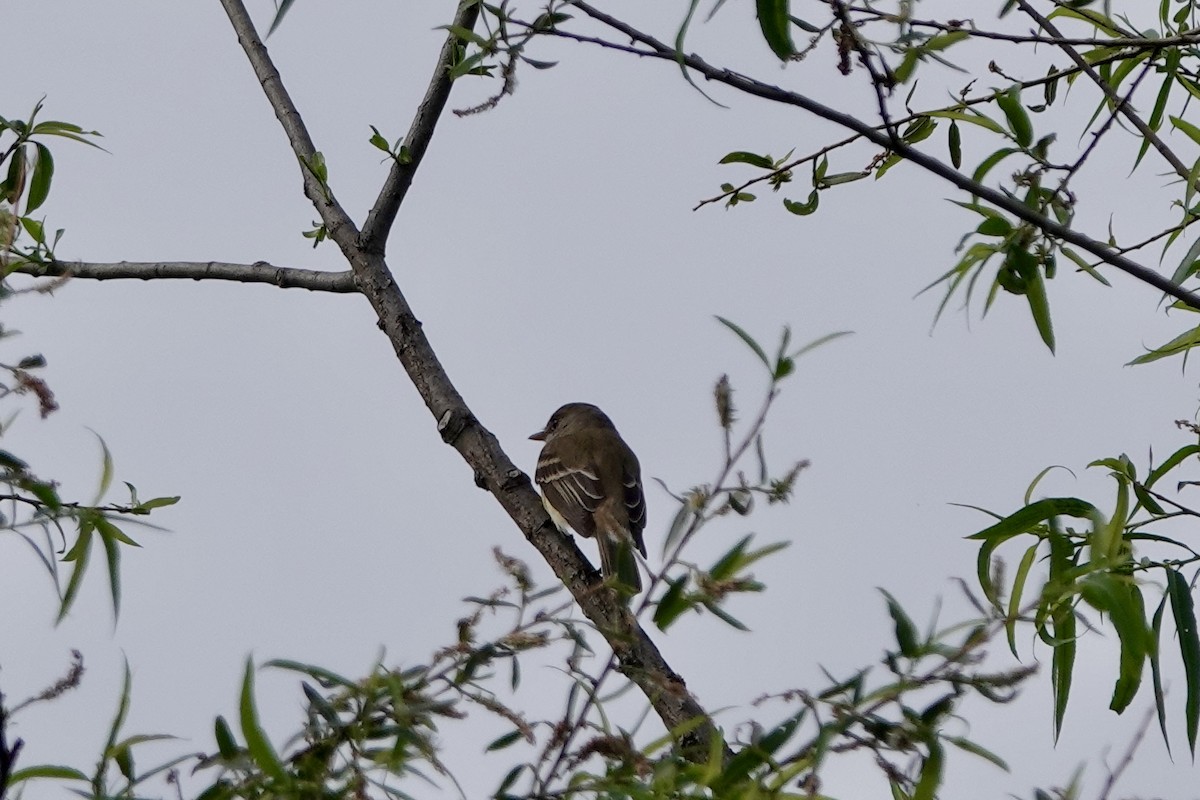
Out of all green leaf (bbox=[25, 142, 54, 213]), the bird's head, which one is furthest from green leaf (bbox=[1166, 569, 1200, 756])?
the bird's head

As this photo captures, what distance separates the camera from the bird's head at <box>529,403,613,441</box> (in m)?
7.12

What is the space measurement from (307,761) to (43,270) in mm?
1920

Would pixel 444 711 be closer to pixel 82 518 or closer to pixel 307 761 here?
pixel 307 761

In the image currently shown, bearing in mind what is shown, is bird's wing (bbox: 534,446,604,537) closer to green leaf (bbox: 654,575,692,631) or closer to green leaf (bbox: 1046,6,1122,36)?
green leaf (bbox: 1046,6,1122,36)

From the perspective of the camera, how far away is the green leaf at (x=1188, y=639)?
8.12 ft

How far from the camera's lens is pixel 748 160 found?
3029 millimetres

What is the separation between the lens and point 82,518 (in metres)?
2.12

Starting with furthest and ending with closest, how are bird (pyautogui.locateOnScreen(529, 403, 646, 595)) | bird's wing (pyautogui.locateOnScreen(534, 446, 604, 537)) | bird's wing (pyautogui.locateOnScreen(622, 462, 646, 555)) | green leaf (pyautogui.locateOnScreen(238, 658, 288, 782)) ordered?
bird's wing (pyautogui.locateOnScreen(622, 462, 646, 555)) < bird (pyautogui.locateOnScreen(529, 403, 646, 595)) < bird's wing (pyautogui.locateOnScreen(534, 446, 604, 537)) < green leaf (pyautogui.locateOnScreen(238, 658, 288, 782))

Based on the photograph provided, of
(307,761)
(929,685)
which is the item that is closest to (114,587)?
(307,761)

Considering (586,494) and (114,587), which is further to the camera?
(586,494)

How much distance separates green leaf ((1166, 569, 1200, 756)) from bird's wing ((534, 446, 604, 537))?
116 inches

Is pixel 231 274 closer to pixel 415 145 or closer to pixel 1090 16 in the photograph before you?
pixel 415 145

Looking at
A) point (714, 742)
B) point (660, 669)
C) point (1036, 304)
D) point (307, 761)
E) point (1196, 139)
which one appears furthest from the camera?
point (1196, 139)

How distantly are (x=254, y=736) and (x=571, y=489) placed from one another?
4.57 metres
